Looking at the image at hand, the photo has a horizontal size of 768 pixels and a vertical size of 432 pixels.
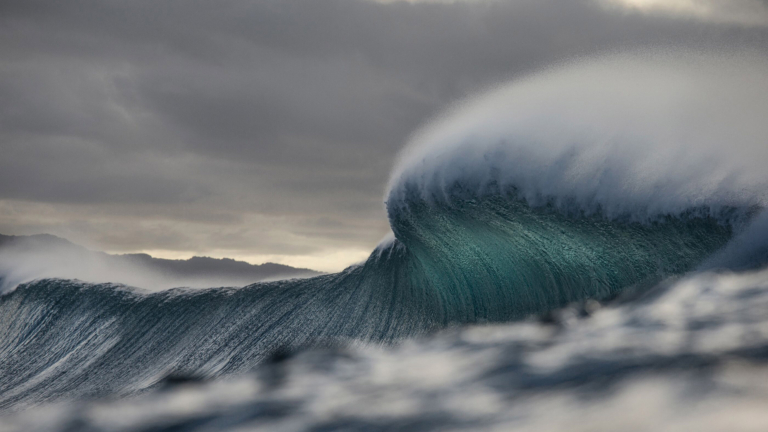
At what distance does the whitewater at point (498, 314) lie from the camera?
2.95 m

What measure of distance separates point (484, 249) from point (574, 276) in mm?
1374

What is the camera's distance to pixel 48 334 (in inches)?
450

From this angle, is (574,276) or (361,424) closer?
(361,424)

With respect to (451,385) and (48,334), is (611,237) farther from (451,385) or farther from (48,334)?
(48,334)

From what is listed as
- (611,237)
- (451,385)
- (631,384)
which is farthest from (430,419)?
(611,237)

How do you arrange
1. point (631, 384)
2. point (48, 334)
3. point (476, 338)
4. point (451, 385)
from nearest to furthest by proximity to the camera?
1. point (631, 384)
2. point (451, 385)
3. point (476, 338)
4. point (48, 334)

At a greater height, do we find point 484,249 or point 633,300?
point 484,249

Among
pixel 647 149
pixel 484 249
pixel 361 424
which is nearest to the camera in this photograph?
pixel 361 424

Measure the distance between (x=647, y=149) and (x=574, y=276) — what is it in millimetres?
1553

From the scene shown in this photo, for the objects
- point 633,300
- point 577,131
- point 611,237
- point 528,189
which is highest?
point 577,131

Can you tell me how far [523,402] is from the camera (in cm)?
285

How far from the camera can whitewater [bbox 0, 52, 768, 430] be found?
9.68 ft

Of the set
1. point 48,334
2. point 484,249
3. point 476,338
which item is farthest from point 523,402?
point 48,334

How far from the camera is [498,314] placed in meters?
7.65
